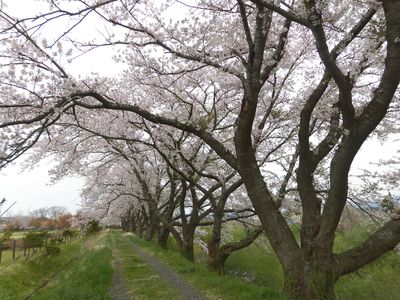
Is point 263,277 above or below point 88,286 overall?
below

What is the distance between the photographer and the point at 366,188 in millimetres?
11414

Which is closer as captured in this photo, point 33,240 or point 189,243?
point 189,243

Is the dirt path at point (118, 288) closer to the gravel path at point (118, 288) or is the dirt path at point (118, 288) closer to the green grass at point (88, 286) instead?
the gravel path at point (118, 288)

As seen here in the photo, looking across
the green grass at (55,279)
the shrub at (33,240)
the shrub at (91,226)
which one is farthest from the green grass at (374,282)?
the shrub at (91,226)

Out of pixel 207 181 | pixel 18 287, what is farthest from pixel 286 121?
pixel 18 287

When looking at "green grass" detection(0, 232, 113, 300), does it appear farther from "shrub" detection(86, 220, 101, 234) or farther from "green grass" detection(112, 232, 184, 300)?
"shrub" detection(86, 220, 101, 234)

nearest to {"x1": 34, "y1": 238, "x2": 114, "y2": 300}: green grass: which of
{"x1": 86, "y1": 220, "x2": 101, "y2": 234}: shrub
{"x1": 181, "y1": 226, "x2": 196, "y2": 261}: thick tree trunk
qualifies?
{"x1": 181, "y1": 226, "x2": 196, "y2": 261}: thick tree trunk

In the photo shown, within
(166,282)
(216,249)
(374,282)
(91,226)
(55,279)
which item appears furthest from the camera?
(91,226)

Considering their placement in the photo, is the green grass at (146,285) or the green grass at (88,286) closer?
the green grass at (88,286)

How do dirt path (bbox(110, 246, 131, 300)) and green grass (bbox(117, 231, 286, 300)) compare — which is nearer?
green grass (bbox(117, 231, 286, 300))

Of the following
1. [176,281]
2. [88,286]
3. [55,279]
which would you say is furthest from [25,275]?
[176,281]

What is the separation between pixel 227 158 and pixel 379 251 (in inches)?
121

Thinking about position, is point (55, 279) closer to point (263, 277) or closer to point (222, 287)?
point (222, 287)

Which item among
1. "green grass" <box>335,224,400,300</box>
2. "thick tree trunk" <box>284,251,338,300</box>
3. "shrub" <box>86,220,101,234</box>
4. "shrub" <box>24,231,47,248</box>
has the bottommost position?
"green grass" <box>335,224,400,300</box>
